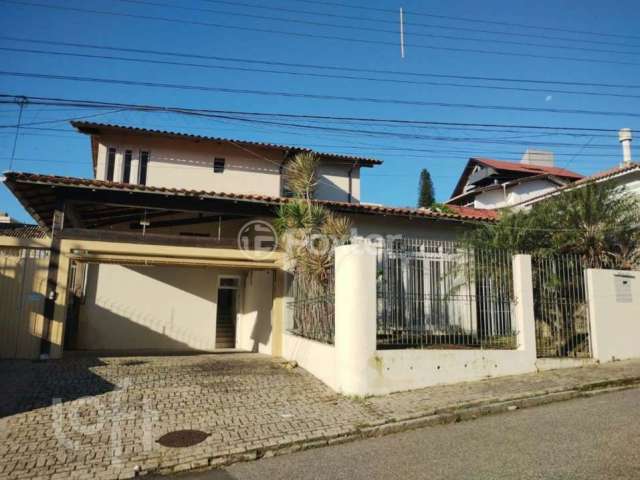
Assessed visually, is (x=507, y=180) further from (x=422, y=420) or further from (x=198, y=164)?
(x=422, y=420)

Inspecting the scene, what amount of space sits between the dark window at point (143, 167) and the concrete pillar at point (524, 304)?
42.7 feet

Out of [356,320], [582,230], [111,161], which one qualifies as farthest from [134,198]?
[582,230]

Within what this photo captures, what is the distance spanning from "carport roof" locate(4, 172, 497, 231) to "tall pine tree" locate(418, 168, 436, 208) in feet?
132

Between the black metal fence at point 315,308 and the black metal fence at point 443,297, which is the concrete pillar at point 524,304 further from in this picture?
the black metal fence at point 315,308

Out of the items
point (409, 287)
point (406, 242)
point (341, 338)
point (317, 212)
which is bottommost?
point (341, 338)

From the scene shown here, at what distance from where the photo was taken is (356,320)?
7613 millimetres

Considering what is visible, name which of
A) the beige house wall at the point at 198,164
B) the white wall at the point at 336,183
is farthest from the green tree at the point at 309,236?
the white wall at the point at 336,183

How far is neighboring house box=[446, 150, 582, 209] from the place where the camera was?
2695 centimetres

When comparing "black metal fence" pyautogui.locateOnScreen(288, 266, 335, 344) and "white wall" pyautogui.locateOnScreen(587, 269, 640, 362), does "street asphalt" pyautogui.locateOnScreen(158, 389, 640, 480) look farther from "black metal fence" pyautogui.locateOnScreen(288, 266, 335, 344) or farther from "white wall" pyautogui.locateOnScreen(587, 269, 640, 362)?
"white wall" pyautogui.locateOnScreen(587, 269, 640, 362)

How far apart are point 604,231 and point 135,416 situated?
11.0 metres

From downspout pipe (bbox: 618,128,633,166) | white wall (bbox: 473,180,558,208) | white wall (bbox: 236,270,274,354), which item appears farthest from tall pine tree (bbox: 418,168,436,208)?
white wall (bbox: 236,270,274,354)

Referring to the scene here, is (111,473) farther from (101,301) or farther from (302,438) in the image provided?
(101,301)

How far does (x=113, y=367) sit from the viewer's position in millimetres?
9680

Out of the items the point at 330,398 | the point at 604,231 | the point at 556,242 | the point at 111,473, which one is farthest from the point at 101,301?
the point at 604,231
